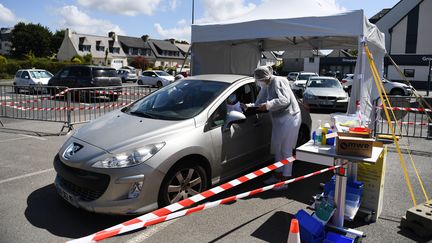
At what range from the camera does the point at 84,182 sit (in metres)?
3.61

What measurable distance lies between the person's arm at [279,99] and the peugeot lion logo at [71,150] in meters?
2.41

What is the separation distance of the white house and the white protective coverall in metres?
65.4

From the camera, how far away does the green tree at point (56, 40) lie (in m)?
73.6

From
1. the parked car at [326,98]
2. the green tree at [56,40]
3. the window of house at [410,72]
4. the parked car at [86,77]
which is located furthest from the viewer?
the green tree at [56,40]

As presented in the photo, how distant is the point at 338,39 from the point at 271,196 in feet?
18.5

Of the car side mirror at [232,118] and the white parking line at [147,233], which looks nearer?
the white parking line at [147,233]

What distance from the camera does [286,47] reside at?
10.1m

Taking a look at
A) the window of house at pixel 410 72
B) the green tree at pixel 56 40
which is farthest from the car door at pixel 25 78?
the green tree at pixel 56 40

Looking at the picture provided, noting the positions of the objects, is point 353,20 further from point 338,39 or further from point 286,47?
point 286,47

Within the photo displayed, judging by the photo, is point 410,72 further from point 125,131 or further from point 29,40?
point 29,40

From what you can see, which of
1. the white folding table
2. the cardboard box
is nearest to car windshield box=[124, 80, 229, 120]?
the white folding table

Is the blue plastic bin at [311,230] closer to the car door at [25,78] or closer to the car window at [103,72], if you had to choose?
the car window at [103,72]

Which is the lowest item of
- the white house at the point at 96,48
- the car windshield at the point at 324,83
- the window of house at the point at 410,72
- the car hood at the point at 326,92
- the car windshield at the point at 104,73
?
the car hood at the point at 326,92

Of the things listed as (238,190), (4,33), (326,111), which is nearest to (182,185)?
(238,190)
